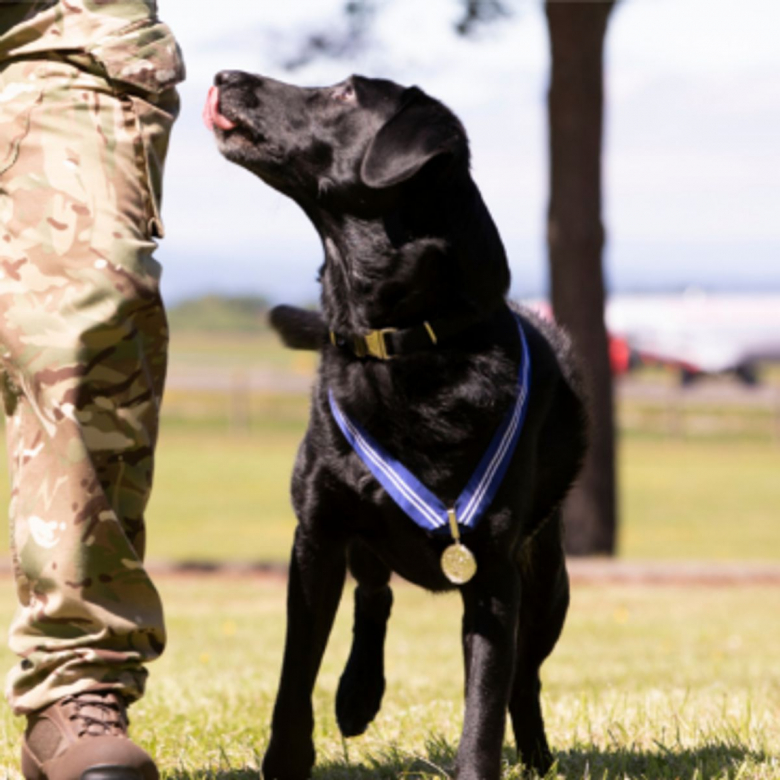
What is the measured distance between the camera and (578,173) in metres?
11.5

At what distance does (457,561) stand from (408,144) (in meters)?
0.97

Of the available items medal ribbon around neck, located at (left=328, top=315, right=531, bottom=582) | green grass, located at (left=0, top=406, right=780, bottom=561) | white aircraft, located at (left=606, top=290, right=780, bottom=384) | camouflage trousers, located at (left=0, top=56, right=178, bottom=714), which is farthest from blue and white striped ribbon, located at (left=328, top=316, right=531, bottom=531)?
white aircraft, located at (left=606, top=290, right=780, bottom=384)

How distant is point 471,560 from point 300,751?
62 centimetres

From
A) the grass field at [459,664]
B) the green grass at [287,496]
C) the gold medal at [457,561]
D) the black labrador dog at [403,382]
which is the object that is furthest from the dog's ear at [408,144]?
the green grass at [287,496]

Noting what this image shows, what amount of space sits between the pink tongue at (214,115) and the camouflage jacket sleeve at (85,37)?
51 cm

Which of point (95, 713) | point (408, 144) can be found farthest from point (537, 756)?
point (408, 144)

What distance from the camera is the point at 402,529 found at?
3.10 metres

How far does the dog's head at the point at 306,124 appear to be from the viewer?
3.35 m

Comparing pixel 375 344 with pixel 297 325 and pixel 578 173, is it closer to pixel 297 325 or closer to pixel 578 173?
pixel 297 325

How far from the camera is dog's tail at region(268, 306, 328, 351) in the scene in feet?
12.2

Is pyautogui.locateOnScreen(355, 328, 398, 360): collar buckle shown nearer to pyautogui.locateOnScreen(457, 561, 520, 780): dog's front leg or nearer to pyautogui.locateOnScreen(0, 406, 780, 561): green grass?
pyautogui.locateOnScreen(457, 561, 520, 780): dog's front leg

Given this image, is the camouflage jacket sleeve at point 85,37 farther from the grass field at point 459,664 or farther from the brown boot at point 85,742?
the grass field at point 459,664

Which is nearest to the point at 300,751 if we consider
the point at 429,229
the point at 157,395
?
the point at 157,395

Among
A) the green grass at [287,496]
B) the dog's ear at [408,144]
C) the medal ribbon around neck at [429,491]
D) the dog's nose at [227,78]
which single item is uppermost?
the dog's nose at [227,78]
